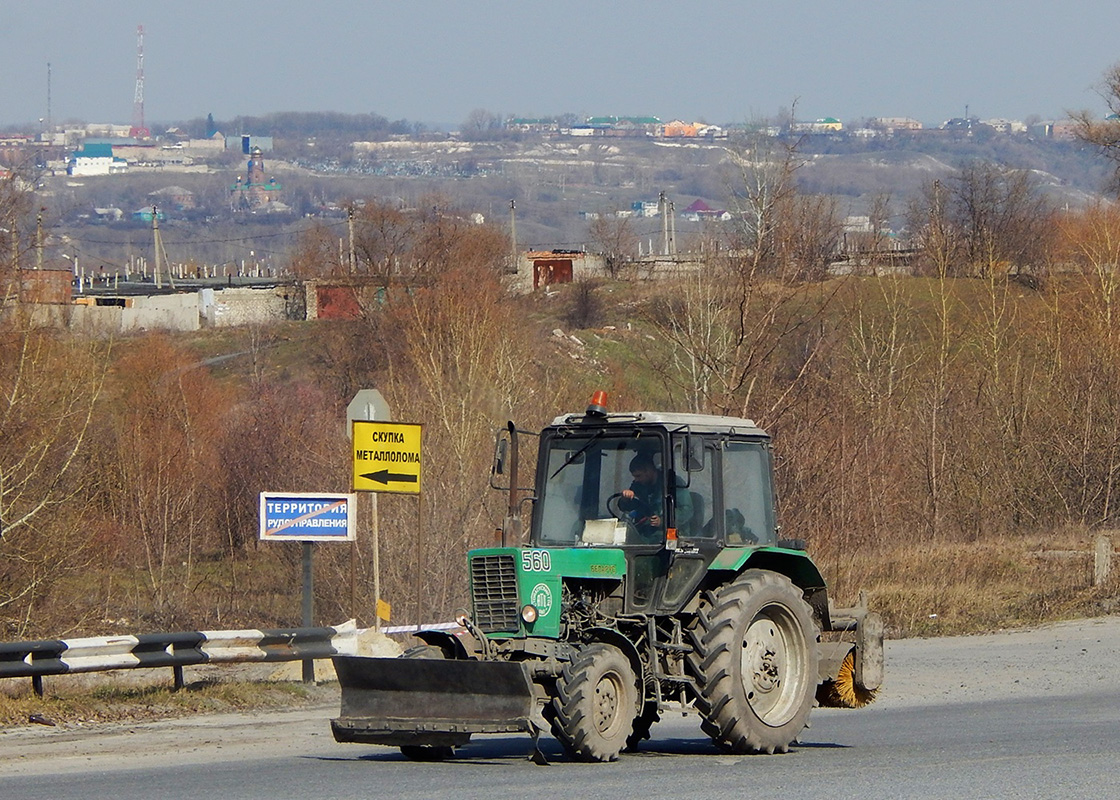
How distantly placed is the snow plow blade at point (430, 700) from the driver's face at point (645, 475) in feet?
6.18

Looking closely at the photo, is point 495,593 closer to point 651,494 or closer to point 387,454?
point 651,494

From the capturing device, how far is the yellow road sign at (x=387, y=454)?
1752 cm

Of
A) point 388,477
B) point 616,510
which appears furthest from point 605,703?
point 388,477

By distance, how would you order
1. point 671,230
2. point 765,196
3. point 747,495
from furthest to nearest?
1. point 671,230
2. point 765,196
3. point 747,495

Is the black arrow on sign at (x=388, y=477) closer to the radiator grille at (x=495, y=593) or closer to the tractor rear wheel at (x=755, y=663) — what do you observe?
the radiator grille at (x=495, y=593)

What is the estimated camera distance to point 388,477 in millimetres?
17578

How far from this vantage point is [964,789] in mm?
9508

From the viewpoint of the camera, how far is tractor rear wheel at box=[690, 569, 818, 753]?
1108 centimetres

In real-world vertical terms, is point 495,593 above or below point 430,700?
above

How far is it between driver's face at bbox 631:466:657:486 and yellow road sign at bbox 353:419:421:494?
6.34m

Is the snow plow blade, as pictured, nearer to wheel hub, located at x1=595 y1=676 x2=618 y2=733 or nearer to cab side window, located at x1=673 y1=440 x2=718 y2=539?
wheel hub, located at x1=595 y1=676 x2=618 y2=733

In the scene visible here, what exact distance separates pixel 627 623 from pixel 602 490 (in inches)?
42.1

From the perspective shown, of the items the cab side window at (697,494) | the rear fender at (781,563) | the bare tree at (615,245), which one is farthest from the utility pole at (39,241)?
the bare tree at (615,245)

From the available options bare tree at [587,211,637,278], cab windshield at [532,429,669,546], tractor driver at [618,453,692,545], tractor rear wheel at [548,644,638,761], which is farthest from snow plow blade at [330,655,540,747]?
bare tree at [587,211,637,278]
